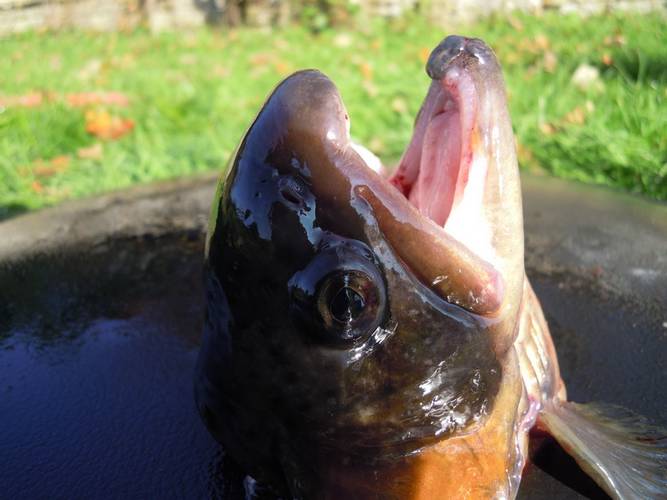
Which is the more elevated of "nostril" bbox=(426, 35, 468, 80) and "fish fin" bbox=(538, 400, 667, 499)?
"nostril" bbox=(426, 35, 468, 80)

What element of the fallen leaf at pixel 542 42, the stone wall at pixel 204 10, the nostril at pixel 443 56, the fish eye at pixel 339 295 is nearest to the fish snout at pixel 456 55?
the nostril at pixel 443 56

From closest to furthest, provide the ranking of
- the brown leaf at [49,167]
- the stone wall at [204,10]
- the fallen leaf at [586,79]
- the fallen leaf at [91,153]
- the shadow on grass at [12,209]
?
the shadow on grass at [12,209]
the brown leaf at [49,167]
the fallen leaf at [91,153]
the fallen leaf at [586,79]
the stone wall at [204,10]

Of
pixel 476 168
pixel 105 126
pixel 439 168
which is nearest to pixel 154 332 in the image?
pixel 439 168

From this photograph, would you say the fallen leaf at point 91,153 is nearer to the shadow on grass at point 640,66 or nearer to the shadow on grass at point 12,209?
the shadow on grass at point 12,209

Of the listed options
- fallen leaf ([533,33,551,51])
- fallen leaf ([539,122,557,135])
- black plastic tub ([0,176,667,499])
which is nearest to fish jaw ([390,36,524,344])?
black plastic tub ([0,176,667,499])

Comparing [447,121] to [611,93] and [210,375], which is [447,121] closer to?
[210,375]

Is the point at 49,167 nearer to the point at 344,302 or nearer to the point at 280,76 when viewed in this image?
the point at 280,76

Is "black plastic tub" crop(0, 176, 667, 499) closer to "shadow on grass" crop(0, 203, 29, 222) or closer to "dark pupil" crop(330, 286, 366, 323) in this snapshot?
"dark pupil" crop(330, 286, 366, 323)
